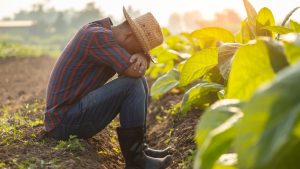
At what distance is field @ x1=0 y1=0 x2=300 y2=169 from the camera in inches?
49.1

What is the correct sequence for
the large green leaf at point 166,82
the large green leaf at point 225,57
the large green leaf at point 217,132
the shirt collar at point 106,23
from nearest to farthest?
1. the large green leaf at point 217,132
2. the large green leaf at point 225,57
3. the shirt collar at point 106,23
4. the large green leaf at point 166,82

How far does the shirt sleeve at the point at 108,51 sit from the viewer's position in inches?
113

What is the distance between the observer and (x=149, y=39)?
310cm

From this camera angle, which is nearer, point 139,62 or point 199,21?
point 139,62

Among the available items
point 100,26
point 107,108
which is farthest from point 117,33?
point 107,108

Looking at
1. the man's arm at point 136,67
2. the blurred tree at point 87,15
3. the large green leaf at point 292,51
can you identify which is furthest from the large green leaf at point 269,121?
the blurred tree at point 87,15

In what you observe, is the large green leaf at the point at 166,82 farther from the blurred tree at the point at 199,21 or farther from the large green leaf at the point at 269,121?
the blurred tree at the point at 199,21

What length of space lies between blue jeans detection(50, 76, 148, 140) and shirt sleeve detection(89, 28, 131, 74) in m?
0.09

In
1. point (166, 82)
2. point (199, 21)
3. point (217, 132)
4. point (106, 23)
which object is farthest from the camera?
point (199, 21)

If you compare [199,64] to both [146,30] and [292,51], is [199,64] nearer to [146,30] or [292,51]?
[146,30]

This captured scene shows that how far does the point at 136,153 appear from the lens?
9.78 ft

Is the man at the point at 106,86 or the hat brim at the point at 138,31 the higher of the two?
the hat brim at the point at 138,31

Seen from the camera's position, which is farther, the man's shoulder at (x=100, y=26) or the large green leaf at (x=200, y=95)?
the large green leaf at (x=200, y=95)

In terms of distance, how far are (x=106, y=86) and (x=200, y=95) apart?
0.64 meters
